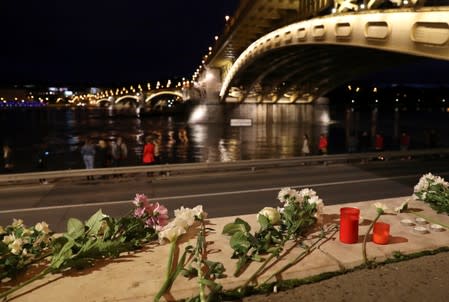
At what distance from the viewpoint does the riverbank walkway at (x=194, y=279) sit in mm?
2949

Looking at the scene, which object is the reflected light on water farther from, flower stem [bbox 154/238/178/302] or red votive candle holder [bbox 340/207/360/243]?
flower stem [bbox 154/238/178/302]

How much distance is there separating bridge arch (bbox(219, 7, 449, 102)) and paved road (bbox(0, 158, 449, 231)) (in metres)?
4.48

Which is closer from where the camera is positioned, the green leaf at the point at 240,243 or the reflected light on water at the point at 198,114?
the green leaf at the point at 240,243

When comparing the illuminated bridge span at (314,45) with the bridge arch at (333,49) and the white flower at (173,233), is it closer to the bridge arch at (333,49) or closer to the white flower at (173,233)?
the bridge arch at (333,49)

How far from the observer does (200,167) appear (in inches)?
567

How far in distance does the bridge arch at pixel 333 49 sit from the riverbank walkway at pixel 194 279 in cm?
830

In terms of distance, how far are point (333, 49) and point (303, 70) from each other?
14209 millimetres

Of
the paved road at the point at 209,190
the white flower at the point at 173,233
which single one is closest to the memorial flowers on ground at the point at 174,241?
the white flower at the point at 173,233

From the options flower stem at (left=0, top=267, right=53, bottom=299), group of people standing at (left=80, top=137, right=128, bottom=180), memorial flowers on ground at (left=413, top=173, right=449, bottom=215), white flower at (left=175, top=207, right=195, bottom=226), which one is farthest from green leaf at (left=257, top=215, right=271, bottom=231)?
group of people standing at (left=80, top=137, right=128, bottom=180)

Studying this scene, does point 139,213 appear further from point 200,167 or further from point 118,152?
point 118,152

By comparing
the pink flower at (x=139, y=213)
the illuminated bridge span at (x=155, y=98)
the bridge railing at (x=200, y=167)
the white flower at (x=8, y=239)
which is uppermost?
the illuminated bridge span at (x=155, y=98)

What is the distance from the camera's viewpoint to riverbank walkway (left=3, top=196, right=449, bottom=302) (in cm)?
295

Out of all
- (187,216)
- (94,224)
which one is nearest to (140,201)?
(94,224)

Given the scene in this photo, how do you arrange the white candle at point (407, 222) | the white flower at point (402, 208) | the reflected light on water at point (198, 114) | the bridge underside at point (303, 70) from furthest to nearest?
the reflected light on water at point (198, 114)
the bridge underside at point (303, 70)
the white flower at point (402, 208)
the white candle at point (407, 222)
